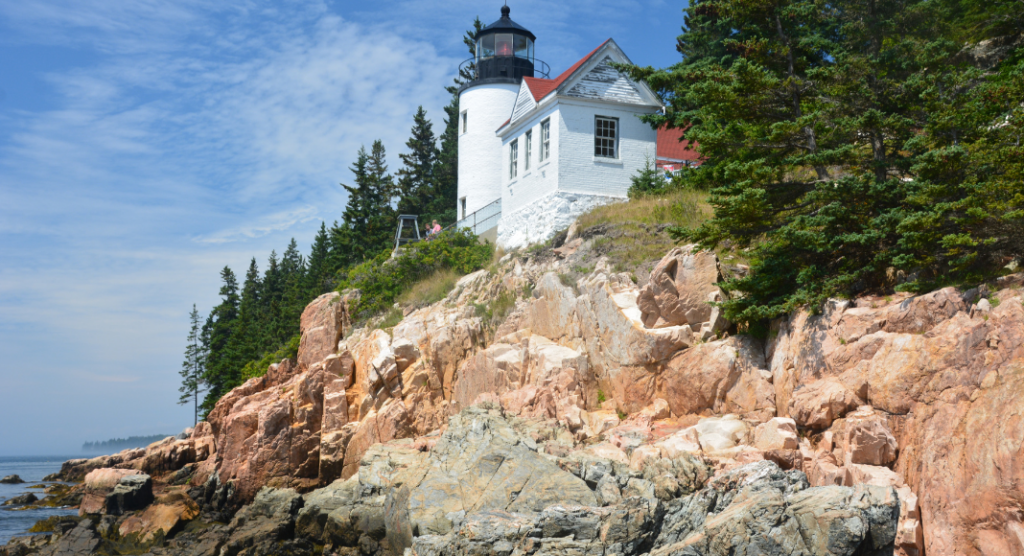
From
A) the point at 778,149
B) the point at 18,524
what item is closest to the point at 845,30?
the point at 778,149

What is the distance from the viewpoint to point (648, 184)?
934 inches

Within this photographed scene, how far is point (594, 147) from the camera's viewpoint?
24.7 m

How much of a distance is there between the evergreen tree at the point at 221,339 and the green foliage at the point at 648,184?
31065 mm

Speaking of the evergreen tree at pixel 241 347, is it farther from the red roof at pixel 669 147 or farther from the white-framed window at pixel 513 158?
the red roof at pixel 669 147

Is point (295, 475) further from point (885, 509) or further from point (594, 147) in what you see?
point (885, 509)

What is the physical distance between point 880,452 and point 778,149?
6640 millimetres

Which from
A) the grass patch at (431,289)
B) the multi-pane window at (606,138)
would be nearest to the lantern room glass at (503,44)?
the multi-pane window at (606,138)

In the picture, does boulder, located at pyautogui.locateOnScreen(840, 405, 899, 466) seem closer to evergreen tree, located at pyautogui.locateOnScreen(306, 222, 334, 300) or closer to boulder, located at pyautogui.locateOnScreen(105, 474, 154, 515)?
boulder, located at pyautogui.locateOnScreen(105, 474, 154, 515)

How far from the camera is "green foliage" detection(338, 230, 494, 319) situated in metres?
27.5

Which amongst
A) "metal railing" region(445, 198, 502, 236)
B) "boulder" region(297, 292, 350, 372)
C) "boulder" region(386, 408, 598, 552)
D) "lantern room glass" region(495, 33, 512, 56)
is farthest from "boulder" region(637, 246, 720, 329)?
"lantern room glass" region(495, 33, 512, 56)

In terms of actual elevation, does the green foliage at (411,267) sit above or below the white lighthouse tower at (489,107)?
below

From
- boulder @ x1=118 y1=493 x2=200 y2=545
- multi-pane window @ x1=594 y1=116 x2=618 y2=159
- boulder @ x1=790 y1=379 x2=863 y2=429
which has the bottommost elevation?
boulder @ x1=118 y1=493 x2=200 y2=545

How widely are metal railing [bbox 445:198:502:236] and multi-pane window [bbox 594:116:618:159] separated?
5.05 meters

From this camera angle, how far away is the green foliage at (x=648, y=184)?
2331 cm
